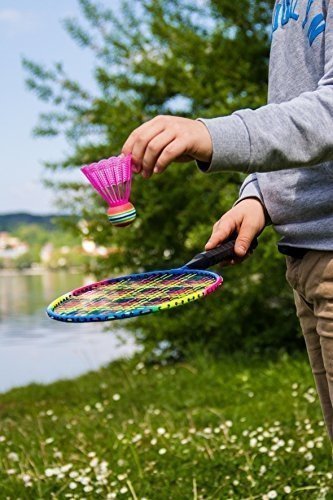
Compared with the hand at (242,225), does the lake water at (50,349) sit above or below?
below

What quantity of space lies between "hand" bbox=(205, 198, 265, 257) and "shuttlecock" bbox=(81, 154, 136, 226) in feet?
1.21

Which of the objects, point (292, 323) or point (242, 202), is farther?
point (292, 323)

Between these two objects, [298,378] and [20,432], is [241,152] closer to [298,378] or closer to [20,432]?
[20,432]

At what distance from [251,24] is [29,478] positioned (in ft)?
16.9

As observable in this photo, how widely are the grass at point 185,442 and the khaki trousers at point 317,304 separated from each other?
1358 millimetres

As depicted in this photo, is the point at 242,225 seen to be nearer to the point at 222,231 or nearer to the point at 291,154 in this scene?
the point at 222,231

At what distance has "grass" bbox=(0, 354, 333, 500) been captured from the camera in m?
3.62

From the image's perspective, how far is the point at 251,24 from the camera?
7672 millimetres

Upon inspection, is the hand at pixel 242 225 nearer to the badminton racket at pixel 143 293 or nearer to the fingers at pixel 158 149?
the badminton racket at pixel 143 293

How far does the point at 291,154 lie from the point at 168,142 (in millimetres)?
249

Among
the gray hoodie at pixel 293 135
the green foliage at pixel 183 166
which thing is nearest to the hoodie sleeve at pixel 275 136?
the gray hoodie at pixel 293 135

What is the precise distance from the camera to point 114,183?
1803 mm

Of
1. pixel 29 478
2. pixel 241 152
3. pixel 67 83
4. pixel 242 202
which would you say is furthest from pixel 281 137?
pixel 67 83

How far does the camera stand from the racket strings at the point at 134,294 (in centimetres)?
196
